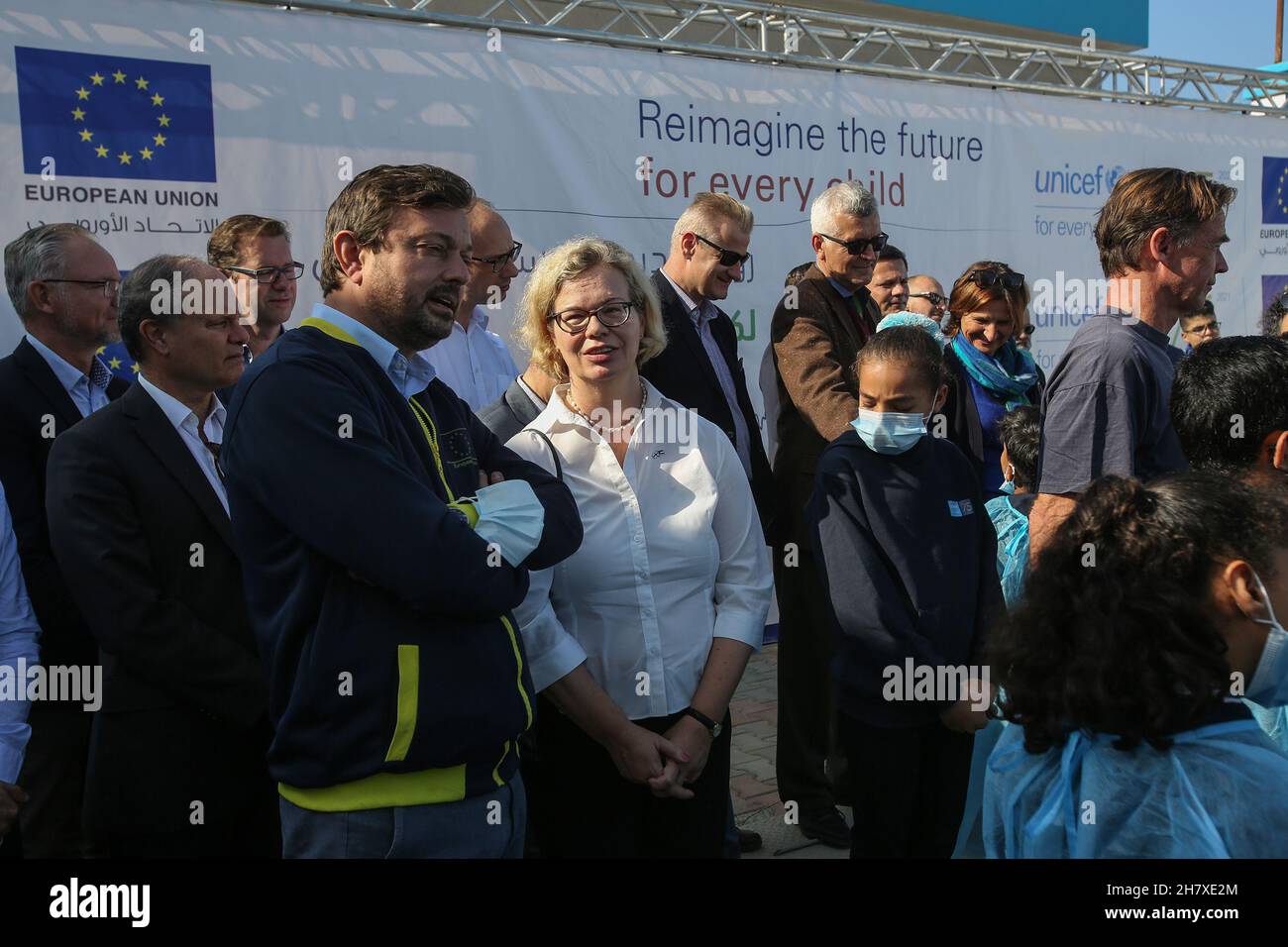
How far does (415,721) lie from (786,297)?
2.66m

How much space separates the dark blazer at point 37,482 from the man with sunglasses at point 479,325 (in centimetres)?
117

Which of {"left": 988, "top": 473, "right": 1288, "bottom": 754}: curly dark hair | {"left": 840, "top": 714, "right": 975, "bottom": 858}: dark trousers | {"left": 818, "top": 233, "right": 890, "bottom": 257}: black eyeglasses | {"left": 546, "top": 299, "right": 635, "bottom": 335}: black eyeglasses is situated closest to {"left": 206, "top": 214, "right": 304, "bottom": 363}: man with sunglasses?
{"left": 546, "top": 299, "right": 635, "bottom": 335}: black eyeglasses

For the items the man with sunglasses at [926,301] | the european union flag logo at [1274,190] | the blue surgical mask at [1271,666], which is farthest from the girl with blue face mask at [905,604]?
the european union flag logo at [1274,190]

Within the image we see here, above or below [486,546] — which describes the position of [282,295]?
above

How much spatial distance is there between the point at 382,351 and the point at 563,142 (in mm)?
3945

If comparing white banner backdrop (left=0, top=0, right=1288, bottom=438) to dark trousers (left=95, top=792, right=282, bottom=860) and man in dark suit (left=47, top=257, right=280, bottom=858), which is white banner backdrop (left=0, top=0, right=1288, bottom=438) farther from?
dark trousers (left=95, top=792, right=282, bottom=860)

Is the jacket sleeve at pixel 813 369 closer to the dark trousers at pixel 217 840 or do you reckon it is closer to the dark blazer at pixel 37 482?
the dark trousers at pixel 217 840

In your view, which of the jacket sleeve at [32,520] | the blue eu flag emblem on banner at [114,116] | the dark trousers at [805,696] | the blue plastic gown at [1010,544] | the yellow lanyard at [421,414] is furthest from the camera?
the blue eu flag emblem on banner at [114,116]

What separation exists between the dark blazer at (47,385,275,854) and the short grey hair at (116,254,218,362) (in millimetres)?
275

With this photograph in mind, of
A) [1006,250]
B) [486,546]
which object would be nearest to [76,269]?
[486,546]

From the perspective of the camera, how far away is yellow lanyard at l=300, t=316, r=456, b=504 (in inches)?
78.8

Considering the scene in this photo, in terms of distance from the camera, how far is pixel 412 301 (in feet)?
6.79

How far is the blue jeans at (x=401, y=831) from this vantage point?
187 centimetres
